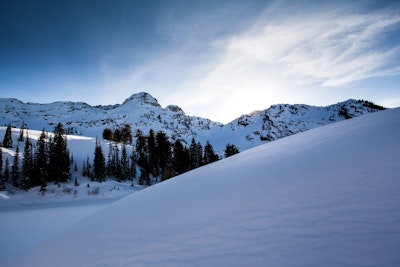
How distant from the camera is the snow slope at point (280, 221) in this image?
2635 millimetres

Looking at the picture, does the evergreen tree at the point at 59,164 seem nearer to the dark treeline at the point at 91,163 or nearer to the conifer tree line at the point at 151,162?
the dark treeline at the point at 91,163

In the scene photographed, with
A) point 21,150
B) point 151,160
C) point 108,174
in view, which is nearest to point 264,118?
point 151,160

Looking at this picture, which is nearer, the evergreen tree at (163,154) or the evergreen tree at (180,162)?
the evergreen tree at (180,162)

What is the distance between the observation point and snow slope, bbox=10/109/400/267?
8.64ft

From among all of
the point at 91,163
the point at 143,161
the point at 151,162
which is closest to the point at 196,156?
the point at 151,162

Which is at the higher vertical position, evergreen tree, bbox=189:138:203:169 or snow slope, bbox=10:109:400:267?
evergreen tree, bbox=189:138:203:169

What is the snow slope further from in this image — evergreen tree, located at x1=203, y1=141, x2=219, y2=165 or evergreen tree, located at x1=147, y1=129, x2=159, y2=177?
evergreen tree, located at x1=203, y1=141, x2=219, y2=165

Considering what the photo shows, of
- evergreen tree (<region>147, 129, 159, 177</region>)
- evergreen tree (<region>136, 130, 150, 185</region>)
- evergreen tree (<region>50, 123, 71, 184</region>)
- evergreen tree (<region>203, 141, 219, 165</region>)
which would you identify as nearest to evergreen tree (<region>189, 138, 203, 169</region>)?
evergreen tree (<region>203, 141, 219, 165</region>)

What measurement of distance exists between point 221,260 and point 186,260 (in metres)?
0.67

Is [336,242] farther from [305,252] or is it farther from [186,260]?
[186,260]

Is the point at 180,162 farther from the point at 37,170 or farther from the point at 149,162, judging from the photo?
the point at 37,170

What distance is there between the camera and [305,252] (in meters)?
2.62

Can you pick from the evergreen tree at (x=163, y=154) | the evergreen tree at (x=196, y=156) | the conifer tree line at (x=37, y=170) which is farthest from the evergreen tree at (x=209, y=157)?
the conifer tree line at (x=37, y=170)

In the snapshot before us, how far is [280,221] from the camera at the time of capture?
3545 mm
